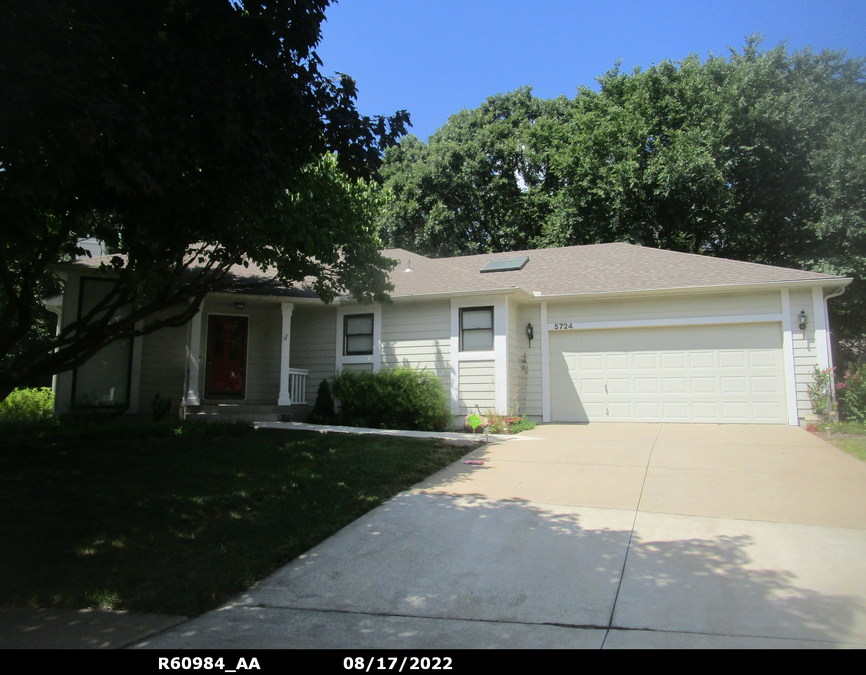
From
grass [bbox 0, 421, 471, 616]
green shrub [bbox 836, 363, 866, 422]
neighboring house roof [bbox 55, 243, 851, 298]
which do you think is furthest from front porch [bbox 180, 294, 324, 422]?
green shrub [bbox 836, 363, 866, 422]

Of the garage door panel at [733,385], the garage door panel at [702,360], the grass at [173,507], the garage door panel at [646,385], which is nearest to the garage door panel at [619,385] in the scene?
the garage door panel at [646,385]

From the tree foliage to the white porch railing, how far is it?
6888mm

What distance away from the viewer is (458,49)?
12930 millimetres

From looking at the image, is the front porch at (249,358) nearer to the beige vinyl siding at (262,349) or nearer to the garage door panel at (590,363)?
the beige vinyl siding at (262,349)

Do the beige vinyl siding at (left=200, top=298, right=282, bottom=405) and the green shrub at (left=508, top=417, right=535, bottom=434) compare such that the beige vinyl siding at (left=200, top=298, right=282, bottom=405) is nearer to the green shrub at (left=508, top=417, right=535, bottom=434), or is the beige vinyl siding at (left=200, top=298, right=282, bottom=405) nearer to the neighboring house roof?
the neighboring house roof

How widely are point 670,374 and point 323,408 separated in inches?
305

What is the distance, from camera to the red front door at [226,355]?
45.7ft

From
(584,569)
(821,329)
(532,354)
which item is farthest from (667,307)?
(584,569)

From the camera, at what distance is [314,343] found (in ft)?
48.9

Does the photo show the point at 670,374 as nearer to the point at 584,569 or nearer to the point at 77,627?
the point at 584,569

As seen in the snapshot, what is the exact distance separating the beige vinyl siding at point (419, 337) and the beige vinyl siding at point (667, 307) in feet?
8.49

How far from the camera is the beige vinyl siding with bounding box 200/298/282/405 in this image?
14.3 m

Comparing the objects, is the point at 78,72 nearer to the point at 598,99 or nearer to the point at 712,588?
the point at 712,588

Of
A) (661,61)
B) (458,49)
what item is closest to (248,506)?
(458,49)
